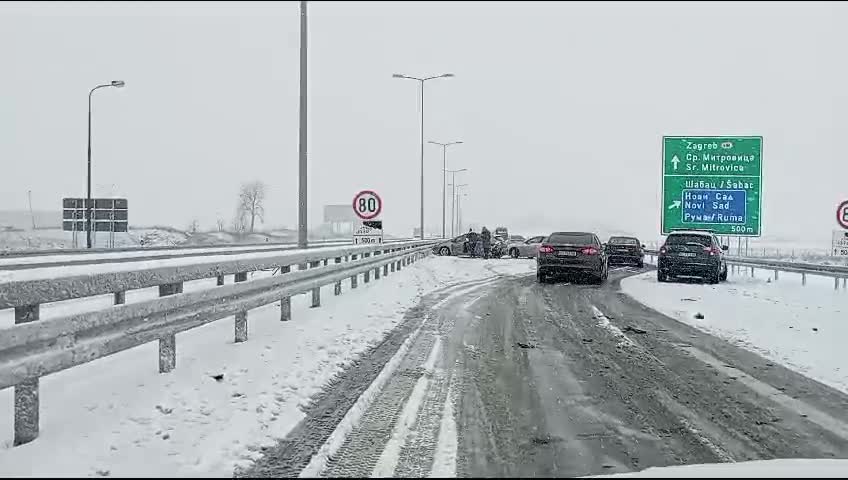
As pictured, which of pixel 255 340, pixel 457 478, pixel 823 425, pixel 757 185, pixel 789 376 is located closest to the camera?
pixel 457 478

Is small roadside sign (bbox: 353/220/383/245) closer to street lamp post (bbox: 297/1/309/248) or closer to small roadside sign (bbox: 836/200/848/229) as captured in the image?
street lamp post (bbox: 297/1/309/248)

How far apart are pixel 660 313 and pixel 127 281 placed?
10946 millimetres

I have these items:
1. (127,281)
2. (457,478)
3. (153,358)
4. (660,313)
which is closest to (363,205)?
(660,313)

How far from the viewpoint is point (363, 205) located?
18.6 metres

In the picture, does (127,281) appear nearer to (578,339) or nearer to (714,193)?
(578,339)

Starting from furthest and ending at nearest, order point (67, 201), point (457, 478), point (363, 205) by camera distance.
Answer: point (67, 201)
point (363, 205)
point (457, 478)

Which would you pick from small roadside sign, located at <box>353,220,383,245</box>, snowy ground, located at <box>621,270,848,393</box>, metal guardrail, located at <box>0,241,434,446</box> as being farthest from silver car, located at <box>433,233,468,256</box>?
metal guardrail, located at <box>0,241,434,446</box>

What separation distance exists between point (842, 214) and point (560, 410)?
1536 centimetres

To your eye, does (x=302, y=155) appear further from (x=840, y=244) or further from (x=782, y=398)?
(x=840, y=244)

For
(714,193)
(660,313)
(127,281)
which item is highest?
(714,193)

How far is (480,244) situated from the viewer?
42562 mm

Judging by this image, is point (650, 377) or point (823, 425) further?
point (650, 377)

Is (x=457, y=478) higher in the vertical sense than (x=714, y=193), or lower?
lower

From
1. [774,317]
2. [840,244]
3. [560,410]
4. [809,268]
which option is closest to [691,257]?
[809,268]
